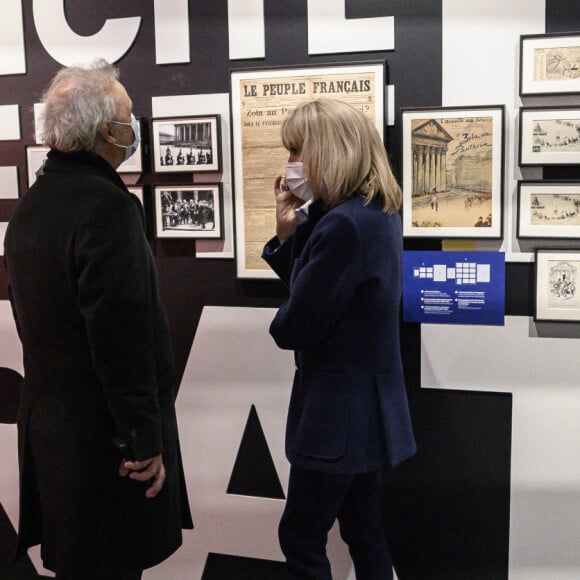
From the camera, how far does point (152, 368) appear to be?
4.96 ft

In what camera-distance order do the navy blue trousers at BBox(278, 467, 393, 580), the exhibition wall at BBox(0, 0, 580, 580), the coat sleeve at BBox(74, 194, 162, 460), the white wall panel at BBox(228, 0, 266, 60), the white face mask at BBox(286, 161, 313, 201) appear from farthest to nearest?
the white wall panel at BBox(228, 0, 266, 60)
the exhibition wall at BBox(0, 0, 580, 580)
the white face mask at BBox(286, 161, 313, 201)
the navy blue trousers at BBox(278, 467, 393, 580)
the coat sleeve at BBox(74, 194, 162, 460)

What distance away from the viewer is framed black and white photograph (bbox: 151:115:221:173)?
219cm

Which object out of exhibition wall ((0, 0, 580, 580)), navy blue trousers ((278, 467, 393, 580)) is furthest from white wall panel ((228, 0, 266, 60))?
navy blue trousers ((278, 467, 393, 580))

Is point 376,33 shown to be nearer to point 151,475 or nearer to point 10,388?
point 151,475

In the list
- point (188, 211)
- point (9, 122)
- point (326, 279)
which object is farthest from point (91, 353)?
point (9, 122)

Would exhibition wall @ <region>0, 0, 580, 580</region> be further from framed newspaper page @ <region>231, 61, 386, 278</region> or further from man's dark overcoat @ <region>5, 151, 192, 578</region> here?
man's dark overcoat @ <region>5, 151, 192, 578</region>

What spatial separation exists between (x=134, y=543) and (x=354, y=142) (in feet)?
3.30

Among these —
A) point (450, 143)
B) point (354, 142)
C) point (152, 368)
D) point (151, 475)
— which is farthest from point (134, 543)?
point (450, 143)

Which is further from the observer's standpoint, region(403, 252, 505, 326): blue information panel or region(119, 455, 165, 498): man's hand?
region(403, 252, 505, 326): blue information panel

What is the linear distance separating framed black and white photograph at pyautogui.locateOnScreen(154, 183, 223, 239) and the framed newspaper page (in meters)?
0.07

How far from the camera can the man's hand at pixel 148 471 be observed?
152cm

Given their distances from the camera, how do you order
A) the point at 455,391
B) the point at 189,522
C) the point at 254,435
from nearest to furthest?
1. the point at 189,522
2. the point at 455,391
3. the point at 254,435

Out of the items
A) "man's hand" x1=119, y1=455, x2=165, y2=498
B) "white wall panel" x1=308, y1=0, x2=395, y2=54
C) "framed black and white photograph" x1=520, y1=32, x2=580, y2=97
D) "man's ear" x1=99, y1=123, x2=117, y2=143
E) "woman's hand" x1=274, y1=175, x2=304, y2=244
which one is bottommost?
"man's hand" x1=119, y1=455, x2=165, y2=498

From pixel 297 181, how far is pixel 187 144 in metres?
0.56
